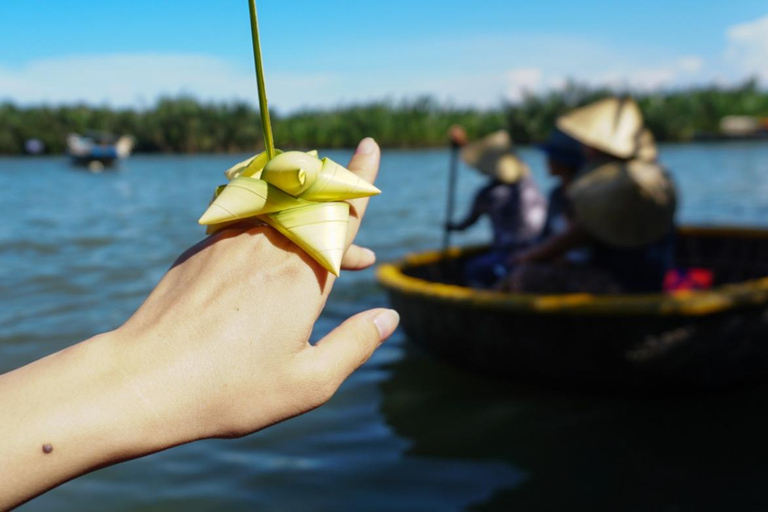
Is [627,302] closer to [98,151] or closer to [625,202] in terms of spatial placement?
[625,202]

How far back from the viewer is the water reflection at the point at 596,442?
2.75 m

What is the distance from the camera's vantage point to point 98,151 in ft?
80.3

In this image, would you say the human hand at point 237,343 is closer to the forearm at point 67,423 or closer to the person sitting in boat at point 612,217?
the forearm at point 67,423

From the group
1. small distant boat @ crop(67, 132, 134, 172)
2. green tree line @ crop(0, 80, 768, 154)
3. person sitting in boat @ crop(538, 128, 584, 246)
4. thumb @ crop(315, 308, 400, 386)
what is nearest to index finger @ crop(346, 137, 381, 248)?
thumb @ crop(315, 308, 400, 386)

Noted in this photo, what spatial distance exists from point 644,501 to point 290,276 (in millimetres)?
2304

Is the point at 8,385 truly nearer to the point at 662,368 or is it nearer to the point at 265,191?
the point at 265,191

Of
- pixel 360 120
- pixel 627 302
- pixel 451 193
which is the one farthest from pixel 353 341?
pixel 360 120

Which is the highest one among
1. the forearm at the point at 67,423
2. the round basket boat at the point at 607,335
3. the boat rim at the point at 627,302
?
the forearm at the point at 67,423

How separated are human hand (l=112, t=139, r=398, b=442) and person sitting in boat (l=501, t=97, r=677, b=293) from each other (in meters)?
2.58

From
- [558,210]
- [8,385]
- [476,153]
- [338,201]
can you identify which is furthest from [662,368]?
[8,385]

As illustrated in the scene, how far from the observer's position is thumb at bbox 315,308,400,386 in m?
0.91

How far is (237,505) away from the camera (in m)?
2.85

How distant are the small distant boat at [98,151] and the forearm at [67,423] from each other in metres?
25.6

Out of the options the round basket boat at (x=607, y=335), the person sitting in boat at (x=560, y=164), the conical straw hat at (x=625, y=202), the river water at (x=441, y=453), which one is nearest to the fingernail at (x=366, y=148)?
the river water at (x=441, y=453)
